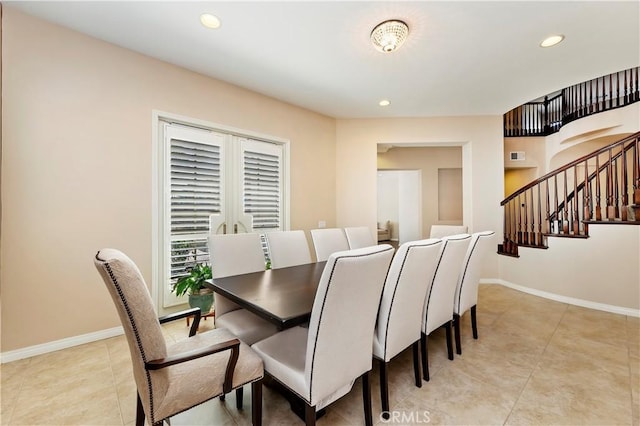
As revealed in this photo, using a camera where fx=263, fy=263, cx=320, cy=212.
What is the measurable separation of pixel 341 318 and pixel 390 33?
7.45ft

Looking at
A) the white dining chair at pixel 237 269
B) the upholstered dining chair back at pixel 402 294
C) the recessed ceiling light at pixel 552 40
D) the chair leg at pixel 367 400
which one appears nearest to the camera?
the chair leg at pixel 367 400

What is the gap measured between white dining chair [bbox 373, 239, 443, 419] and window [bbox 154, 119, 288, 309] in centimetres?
227

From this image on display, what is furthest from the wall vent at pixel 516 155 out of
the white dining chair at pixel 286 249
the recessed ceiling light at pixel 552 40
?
the white dining chair at pixel 286 249

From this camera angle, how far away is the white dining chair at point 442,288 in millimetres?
1854

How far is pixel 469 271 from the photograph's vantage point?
89.7 inches

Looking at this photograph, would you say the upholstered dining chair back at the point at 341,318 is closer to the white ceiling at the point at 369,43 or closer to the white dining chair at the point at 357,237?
the white dining chair at the point at 357,237

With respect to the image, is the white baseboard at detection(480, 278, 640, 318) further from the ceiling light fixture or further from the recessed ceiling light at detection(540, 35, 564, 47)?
the ceiling light fixture

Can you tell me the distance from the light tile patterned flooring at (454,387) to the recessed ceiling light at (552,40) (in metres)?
2.77

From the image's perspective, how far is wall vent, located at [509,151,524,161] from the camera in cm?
605

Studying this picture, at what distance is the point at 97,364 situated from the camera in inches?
79.7

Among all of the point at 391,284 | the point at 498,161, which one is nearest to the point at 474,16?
the point at 391,284

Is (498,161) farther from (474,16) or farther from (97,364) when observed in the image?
(97,364)

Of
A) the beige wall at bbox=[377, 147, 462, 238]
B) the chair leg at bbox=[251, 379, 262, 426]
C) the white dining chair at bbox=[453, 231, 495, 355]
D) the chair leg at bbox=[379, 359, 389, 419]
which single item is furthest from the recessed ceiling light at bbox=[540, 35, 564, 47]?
the beige wall at bbox=[377, 147, 462, 238]

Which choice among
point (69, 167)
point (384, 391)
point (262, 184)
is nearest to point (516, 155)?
point (262, 184)
